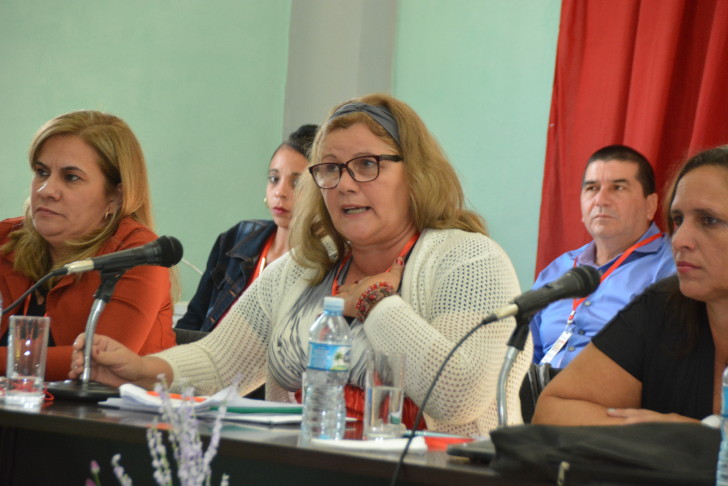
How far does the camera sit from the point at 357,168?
2.29 m

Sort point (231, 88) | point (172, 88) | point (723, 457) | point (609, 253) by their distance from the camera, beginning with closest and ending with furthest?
1. point (723, 457)
2. point (609, 253)
3. point (172, 88)
4. point (231, 88)

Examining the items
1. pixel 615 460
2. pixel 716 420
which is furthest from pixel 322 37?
pixel 615 460

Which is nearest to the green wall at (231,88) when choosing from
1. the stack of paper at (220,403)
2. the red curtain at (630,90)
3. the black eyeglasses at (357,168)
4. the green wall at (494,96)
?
the green wall at (494,96)

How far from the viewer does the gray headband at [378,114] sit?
2322 millimetres

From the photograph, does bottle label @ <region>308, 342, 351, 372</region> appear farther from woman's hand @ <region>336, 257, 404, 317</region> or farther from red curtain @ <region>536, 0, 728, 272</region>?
red curtain @ <region>536, 0, 728, 272</region>

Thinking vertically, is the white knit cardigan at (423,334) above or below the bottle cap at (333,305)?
below

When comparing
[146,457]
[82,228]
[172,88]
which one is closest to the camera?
[146,457]

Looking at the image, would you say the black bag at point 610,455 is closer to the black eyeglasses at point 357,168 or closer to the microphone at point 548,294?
the microphone at point 548,294

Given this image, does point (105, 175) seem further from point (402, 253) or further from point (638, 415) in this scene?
point (638, 415)

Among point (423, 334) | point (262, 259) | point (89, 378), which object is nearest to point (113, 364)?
point (89, 378)

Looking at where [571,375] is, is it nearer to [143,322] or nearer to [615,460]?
[615,460]

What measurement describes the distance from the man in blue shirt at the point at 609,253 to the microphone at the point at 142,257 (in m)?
2.02

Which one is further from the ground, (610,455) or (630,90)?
(630,90)

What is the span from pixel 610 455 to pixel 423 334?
2.88 feet
